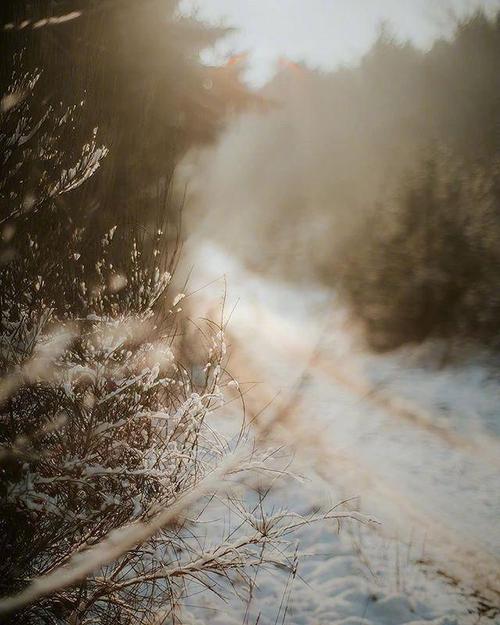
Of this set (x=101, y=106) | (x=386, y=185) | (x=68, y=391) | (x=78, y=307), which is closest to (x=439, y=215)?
(x=386, y=185)

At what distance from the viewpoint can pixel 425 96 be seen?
13.8 m

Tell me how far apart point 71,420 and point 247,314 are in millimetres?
10196

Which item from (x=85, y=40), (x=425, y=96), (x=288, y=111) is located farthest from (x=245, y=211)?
(x=85, y=40)

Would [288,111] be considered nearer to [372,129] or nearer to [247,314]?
[372,129]

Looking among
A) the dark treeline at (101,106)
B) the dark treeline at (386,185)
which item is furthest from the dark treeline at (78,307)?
the dark treeline at (386,185)

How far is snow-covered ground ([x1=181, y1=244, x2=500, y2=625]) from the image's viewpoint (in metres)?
3.64

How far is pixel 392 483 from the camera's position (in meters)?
5.19

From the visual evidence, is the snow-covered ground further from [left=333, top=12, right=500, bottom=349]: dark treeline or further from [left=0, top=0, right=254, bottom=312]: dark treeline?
[left=333, top=12, right=500, bottom=349]: dark treeline

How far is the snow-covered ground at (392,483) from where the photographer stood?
3.64m

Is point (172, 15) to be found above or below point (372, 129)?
below

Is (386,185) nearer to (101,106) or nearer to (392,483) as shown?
(392,483)

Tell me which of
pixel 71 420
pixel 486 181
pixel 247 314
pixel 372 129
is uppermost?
pixel 372 129

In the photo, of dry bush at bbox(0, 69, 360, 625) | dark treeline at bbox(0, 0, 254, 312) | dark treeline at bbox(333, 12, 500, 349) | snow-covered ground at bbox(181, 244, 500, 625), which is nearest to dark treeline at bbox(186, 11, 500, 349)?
dark treeline at bbox(333, 12, 500, 349)

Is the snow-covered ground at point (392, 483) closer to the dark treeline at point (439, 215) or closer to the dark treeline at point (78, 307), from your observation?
the dark treeline at point (78, 307)
